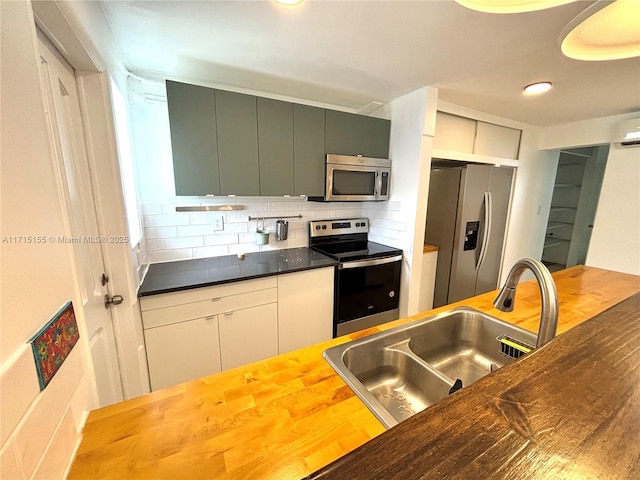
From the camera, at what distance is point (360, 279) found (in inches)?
88.7

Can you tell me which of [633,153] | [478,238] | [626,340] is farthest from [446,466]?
[633,153]

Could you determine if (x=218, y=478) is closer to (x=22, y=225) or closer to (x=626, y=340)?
(x=22, y=225)

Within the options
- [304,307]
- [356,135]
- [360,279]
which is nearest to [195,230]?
[304,307]

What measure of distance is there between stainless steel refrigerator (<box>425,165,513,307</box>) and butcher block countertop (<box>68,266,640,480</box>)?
1900mm

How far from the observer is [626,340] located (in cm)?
62

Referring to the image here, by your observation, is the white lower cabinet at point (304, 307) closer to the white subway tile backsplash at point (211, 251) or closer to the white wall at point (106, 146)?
the white subway tile backsplash at point (211, 251)

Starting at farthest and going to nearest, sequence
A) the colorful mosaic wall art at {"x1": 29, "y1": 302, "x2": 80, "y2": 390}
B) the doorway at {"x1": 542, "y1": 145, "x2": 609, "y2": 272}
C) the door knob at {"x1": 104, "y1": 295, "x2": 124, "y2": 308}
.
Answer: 1. the doorway at {"x1": 542, "y1": 145, "x2": 609, "y2": 272}
2. the door knob at {"x1": 104, "y1": 295, "x2": 124, "y2": 308}
3. the colorful mosaic wall art at {"x1": 29, "y1": 302, "x2": 80, "y2": 390}

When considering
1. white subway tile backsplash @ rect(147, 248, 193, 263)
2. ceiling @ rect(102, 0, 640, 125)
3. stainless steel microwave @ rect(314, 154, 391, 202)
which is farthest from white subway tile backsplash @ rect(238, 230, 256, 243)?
ceiling @ rect(102, 0, 640, 125)

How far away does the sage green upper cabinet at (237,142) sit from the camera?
1.85 m

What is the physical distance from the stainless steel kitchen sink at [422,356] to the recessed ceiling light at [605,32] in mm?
1025

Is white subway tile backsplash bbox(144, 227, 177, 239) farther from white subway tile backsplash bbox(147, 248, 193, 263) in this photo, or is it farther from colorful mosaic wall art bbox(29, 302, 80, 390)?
colorful mosaic wall art bbox(29, 302, 80, 390)

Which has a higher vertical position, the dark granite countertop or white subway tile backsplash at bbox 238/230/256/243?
white subway tile backsplash at bbox 238/230/256/243

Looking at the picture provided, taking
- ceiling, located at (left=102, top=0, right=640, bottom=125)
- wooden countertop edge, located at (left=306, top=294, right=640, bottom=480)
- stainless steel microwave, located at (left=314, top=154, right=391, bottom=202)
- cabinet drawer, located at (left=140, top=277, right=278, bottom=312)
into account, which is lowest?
cabinet drawer, located at (left=140, top=277, right=278, bottom=312)

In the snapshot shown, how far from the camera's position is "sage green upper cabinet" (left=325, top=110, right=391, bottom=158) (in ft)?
7.32
